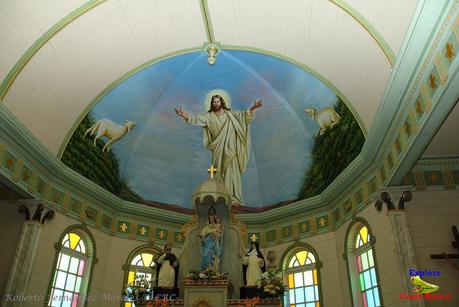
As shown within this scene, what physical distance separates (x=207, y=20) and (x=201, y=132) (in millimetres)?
5063

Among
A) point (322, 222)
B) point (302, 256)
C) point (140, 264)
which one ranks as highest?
point (322, 222)

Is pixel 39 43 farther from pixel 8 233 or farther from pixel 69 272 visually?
pixel 69 272

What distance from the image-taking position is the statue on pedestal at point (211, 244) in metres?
10.3

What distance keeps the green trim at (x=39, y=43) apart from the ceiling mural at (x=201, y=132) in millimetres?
3306

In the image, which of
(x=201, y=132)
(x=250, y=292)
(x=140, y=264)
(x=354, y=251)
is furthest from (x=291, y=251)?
(x=201, y=132)

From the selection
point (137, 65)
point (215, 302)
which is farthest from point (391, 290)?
point (137, 65)

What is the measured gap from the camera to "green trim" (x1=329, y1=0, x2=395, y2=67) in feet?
32.3

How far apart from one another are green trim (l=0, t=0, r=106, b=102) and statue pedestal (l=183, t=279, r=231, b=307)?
6.74 meters

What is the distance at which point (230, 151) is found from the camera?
1648 cm

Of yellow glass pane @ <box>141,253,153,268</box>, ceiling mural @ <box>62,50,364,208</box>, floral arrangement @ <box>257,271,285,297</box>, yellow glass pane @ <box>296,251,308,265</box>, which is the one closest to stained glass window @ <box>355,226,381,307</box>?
yellow glass pane @ <box>296,251,308,265</box>

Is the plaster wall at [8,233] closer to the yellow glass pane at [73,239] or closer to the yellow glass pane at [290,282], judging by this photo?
the yellow glass pane at [73,239]

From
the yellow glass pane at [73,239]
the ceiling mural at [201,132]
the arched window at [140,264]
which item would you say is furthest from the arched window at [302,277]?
the yellow glass pane at [73,239]

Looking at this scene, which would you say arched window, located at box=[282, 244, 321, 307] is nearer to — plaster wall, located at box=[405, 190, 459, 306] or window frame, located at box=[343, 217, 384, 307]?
window frame, located at box=[343, 217, 384, 307]

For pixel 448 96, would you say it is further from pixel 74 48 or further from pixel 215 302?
pixel 74 48
